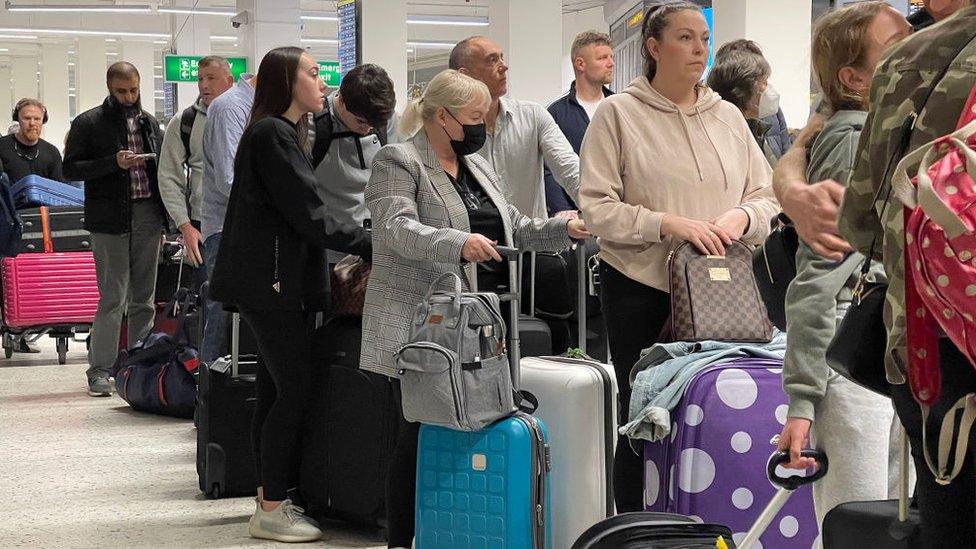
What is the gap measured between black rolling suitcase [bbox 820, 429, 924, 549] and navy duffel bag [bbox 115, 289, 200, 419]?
16.8 feet

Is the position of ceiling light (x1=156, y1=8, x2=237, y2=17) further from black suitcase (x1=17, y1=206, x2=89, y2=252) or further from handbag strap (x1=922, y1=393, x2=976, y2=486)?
handbag strap (x1=922, y1=393, x2=976, y2=486)

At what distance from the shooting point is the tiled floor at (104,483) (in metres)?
4.19

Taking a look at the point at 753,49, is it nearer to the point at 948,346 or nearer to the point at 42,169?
the point at 948,346

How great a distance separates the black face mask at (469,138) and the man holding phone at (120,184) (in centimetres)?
392

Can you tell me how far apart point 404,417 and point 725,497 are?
0.92 m

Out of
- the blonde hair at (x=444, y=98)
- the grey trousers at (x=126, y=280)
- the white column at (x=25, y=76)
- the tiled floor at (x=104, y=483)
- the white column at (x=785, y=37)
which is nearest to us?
the blonde hair at (x=444, y=98)

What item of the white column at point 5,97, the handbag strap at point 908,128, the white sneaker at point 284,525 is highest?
the white column at point 5,97

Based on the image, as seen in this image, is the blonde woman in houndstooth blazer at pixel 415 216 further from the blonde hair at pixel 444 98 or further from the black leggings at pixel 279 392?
the black leggings at pixel 279 392

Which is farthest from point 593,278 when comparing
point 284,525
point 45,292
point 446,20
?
point 446,20

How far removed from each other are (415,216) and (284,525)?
1194mm

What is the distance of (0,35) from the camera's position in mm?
27016

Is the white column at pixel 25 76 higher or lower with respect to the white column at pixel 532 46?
higher

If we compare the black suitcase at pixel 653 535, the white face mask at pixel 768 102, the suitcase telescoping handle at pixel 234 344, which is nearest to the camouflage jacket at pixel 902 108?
the black suitcase at pixel 653 535

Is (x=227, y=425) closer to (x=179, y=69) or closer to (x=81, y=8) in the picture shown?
(x=179, y=69)
